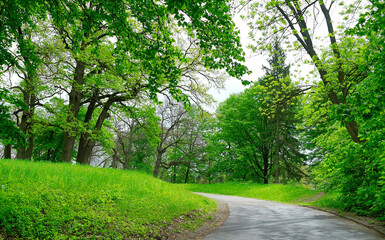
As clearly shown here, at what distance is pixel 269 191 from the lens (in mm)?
20141

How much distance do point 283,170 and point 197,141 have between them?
13.2 m

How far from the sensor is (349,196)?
32.3 ft

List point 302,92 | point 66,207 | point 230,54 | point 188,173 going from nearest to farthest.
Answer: point 66,207, point 230,54, point 302,92, point 188,173

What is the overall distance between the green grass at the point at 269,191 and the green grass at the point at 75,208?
41.3 feet

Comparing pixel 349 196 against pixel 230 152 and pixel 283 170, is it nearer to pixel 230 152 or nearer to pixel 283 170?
pixel 283 170

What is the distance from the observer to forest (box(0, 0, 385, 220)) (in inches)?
201

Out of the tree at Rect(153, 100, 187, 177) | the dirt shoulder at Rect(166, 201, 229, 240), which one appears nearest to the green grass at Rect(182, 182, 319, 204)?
the tree at Rect(153, 100, 187, 177)

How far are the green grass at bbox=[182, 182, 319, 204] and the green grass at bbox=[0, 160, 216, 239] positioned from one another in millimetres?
12578

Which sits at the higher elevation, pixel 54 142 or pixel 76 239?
pixel 54 142

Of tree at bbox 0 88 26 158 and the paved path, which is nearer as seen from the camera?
tree at bbox 0 88 26 158

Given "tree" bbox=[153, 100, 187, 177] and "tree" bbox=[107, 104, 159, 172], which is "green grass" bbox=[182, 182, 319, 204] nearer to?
"tree" bbox=[153, 100, 187, 177]

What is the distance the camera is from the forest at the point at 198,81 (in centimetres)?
511

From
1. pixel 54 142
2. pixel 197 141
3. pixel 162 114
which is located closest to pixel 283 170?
pixel 197 141

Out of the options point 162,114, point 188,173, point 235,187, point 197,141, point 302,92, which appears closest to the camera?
point 302,92
